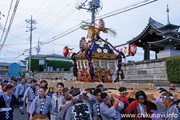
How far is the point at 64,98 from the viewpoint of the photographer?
4.20 metres

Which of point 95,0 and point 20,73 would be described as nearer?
point 95,0

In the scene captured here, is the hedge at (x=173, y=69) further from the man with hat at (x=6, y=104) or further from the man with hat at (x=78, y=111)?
the man with hat at (x=6, y=104)

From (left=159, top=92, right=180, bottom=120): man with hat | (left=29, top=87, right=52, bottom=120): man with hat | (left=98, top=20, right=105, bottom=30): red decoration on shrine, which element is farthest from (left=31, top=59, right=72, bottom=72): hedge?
(left=159, top=92, right=180, bottom=120): man with hat

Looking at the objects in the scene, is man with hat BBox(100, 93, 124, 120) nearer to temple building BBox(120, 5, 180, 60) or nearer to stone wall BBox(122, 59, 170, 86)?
stone wall BBox(122, 59, 170, 86)

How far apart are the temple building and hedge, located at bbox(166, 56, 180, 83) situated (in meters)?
1.23

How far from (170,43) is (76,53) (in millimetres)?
6482

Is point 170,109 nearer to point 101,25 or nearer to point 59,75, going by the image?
point 101,25

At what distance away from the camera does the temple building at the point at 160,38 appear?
37.3 feet

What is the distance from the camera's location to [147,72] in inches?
476

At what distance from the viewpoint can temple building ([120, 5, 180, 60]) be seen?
448 inches

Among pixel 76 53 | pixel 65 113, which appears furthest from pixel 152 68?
pixel 65 113

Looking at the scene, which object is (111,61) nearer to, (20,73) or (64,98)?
(64,98)

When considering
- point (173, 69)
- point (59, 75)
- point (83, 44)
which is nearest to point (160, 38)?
point (173, 69)

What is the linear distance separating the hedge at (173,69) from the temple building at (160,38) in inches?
48.4
